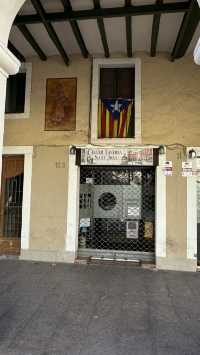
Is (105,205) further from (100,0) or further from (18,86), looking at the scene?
(100,0)

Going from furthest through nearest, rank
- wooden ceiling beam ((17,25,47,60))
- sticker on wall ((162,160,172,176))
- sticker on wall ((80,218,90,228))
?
1. sticker on wall ((80,218,90,228))
2. sticker on wall ((162,160,172,176))
3. wooden ceiling beam ((17,25,47,60))

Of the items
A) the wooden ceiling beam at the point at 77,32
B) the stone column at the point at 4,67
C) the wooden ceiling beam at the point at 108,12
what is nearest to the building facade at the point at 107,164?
the wooden ceiling beam at the point at 77,32

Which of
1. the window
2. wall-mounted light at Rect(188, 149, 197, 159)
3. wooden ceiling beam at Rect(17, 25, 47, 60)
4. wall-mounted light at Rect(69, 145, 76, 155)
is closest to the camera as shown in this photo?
wooden ceiling beam at Rect(17, 25, 47, 60)

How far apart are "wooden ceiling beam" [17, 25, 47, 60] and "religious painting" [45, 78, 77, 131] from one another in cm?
60

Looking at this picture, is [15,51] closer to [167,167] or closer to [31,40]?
[31,40]

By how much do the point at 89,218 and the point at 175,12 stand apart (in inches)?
176

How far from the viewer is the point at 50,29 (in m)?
5.15

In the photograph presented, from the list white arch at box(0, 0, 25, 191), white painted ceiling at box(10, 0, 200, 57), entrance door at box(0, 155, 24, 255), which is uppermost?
white painted ceiling at box(10, 0, 200, 57)

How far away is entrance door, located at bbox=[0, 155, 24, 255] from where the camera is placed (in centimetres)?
642

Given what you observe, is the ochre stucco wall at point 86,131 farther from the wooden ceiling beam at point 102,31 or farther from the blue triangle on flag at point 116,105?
the wooden ceiling beam at point 102,31

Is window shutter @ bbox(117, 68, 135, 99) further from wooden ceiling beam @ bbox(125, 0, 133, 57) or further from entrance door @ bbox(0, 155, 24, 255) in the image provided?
entrance door @ bbox(0, 155, 24, 255)

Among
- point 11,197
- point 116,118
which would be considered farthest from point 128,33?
point 11,197

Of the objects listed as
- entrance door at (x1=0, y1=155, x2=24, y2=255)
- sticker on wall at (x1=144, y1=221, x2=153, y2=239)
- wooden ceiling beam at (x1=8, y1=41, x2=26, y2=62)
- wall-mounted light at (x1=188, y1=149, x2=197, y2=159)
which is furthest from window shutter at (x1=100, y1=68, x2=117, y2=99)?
sticker on wall at (x1=144, y1=221, x2=153, y2=239)

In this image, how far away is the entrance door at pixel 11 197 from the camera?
6418 millimetres
